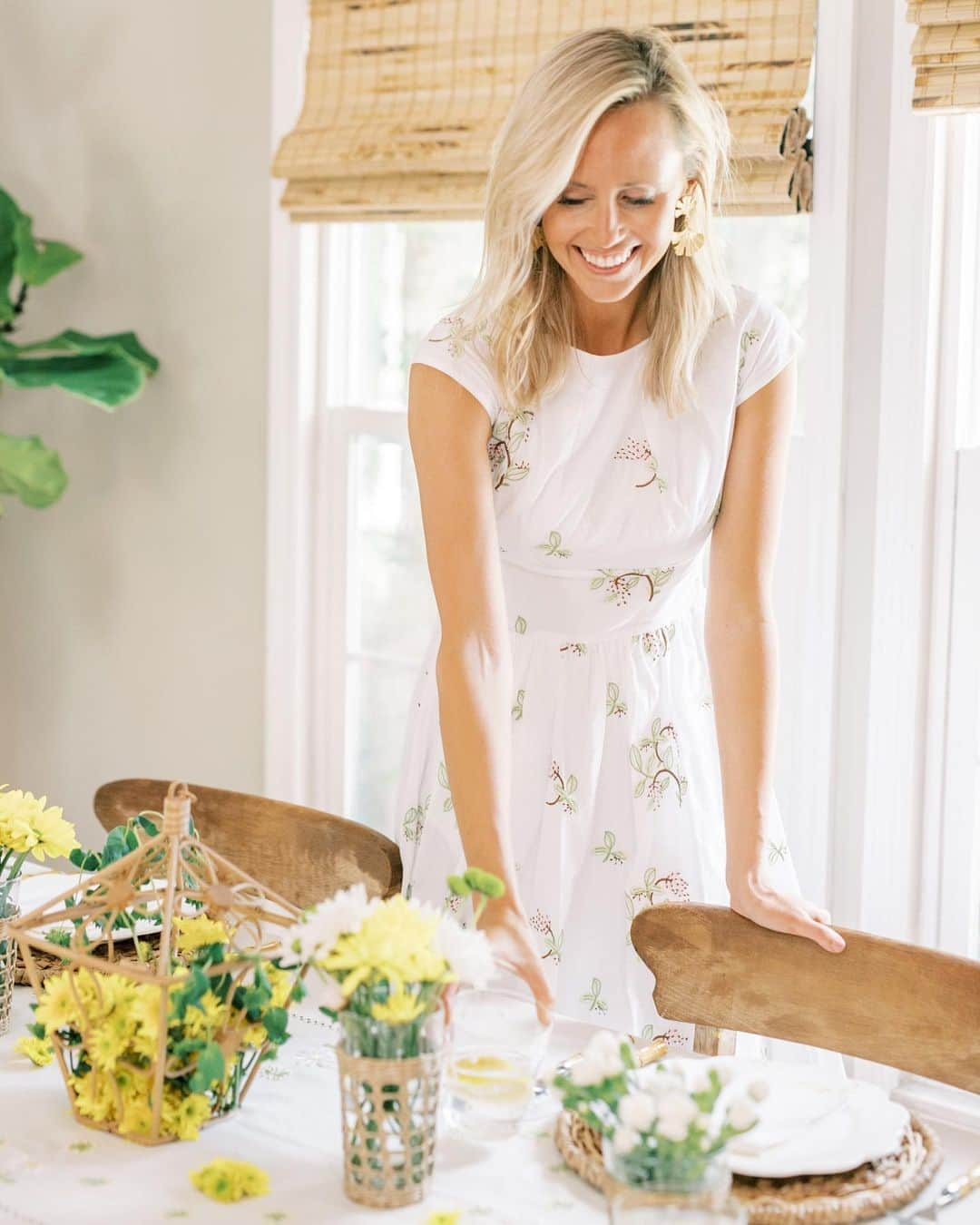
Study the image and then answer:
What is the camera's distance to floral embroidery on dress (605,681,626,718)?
1802 mm

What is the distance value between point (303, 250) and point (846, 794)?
1.37 meters

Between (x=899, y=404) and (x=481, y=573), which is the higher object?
(x=899, y=404)

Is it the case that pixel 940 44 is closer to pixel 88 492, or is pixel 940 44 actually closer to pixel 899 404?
pixel 899 404

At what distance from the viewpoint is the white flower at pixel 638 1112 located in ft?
3.03

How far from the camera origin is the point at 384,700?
2900 mm

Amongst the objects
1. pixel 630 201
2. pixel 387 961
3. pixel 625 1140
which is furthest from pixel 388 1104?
pixel 630 201

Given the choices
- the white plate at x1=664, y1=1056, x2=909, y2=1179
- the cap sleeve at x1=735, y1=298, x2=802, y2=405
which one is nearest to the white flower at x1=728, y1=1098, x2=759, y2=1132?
the white plate at x1=664, y1=1056, x2=909, y2=1179

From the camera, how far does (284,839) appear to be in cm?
194

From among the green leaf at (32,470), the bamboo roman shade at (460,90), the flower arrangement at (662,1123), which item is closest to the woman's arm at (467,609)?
the flower arrangement at (662,1123)

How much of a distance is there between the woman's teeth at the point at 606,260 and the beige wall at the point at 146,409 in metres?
1.40

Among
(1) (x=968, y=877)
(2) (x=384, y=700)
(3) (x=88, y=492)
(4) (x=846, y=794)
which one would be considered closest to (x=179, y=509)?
(3) (x=88, y=492)

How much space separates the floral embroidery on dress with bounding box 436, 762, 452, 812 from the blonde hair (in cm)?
45

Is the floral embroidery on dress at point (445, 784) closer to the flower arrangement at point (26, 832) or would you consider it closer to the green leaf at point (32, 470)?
the flower arrangement at point (26, 832)

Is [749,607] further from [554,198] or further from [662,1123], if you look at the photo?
[662,1123]
